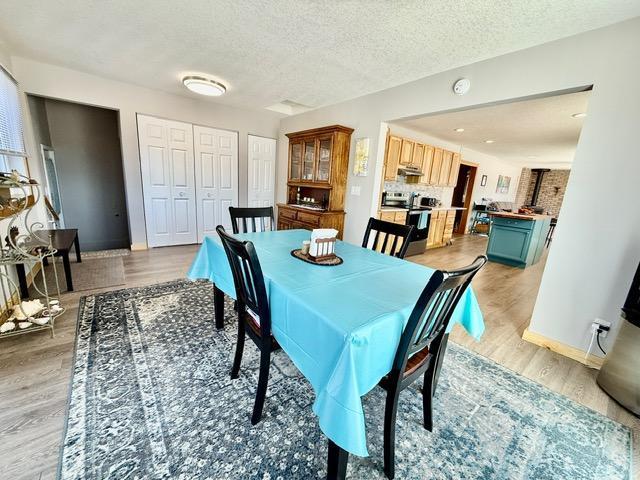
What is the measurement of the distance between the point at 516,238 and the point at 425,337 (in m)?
4.47

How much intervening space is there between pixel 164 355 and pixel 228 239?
125 centimetres

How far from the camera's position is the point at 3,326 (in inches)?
75.4

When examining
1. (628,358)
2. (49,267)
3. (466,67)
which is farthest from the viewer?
(49,267)

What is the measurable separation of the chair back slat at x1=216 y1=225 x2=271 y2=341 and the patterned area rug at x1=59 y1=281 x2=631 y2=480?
540 mm

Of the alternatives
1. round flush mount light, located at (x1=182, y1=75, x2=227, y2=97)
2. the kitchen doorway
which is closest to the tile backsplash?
the kitchen doorway

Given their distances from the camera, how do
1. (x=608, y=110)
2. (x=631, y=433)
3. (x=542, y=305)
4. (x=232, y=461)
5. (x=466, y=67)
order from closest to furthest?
(x=232, y=461) < (x=631, y=433) < (x=608, y=110) < (x=542, y=305) < (x=466, y=67)

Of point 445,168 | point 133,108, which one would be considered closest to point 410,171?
point 445,168

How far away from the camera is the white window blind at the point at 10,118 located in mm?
2404

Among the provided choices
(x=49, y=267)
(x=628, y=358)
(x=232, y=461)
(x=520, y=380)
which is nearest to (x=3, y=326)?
(x=49, y=267)

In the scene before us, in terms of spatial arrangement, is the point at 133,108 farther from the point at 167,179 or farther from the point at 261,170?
the point at 261,170

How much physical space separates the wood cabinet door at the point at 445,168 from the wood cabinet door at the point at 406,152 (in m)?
1.23

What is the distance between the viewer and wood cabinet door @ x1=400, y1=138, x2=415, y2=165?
4.42 metres

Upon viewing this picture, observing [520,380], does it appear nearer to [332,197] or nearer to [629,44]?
[629,44]

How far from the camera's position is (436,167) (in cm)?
528
